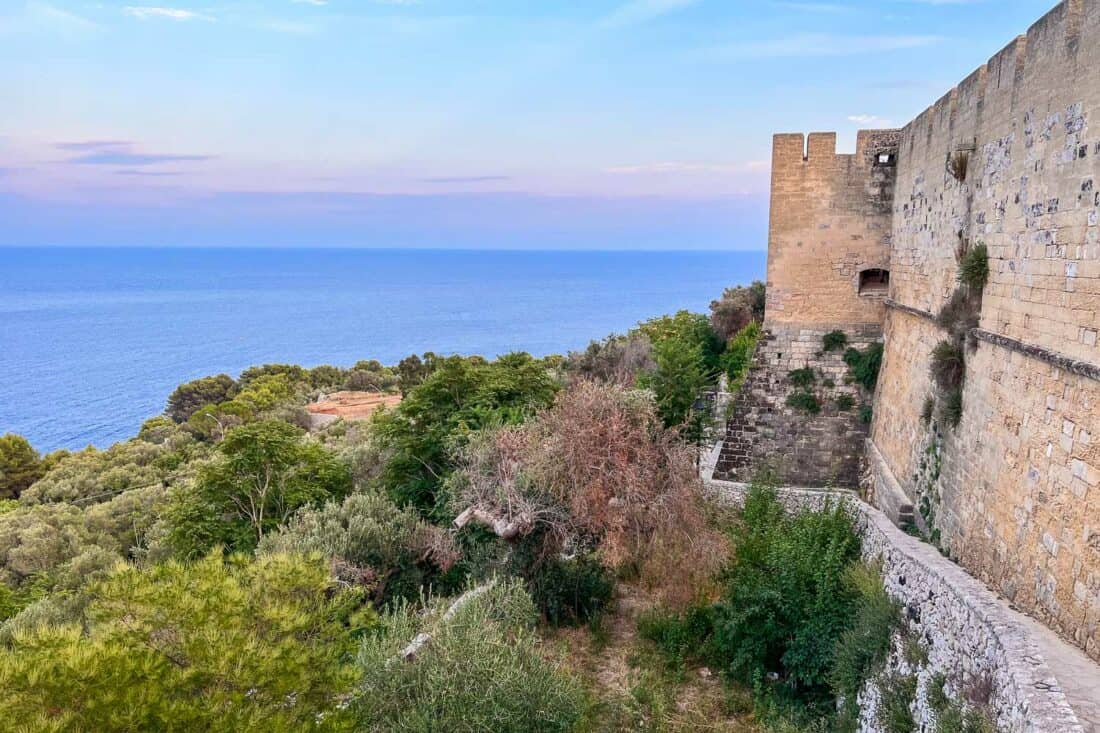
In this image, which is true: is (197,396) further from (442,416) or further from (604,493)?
(604,493)

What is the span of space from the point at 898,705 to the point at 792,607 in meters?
2.20

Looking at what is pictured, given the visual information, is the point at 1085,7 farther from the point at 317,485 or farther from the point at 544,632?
the point at 317,485

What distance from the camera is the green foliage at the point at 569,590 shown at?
1022 cm

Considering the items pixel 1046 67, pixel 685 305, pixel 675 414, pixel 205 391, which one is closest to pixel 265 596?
pixel 1046 67

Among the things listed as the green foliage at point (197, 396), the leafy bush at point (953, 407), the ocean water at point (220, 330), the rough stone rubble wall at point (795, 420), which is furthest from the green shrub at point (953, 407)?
the ocean water at point (220, 330)

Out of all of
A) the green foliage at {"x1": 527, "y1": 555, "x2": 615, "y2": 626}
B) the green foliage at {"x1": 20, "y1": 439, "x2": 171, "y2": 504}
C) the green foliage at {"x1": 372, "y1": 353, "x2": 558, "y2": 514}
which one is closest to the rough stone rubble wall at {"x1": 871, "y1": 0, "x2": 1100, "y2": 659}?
the green foliage at {"x1": 527, "y1": 555, "x2": 615, "y2": 626}

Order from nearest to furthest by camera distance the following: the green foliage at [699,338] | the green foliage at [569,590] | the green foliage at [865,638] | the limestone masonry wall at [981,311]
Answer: the limestone masonry wall at [981,311] → the green foliage at [865,638] → the green foliage at [569,590] → the green foliage at [699,338]

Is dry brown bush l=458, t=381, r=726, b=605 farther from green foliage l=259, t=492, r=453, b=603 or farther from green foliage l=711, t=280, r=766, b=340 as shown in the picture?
green foliage l=711, t=280, r=766, b=340

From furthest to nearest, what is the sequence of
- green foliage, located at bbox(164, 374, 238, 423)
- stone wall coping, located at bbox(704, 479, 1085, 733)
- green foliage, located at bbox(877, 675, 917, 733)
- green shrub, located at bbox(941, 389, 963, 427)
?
green foliage, located at bbox(164, 374, 238, 423) < green shrub, located at bbox(941, 389, 963, 427) < green foliage, located at bbox(877, 675, 917, 733) < stone wall coping, located at bbox(704, 479, 1085, 733)

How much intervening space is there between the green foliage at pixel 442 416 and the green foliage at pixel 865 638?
266 inches

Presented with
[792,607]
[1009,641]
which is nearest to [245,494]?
[792,607]

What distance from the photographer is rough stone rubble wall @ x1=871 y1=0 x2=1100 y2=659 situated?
583cm

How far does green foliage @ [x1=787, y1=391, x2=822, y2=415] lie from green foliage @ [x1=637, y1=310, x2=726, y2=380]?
5189 mm

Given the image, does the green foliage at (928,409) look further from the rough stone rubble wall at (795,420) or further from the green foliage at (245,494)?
the green foliage at (245,494)
